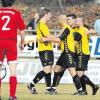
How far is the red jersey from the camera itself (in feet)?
48.6

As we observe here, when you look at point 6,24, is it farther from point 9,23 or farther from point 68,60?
point 68,60

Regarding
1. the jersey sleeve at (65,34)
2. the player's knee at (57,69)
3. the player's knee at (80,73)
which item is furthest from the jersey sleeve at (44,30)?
the player's knee at (80,73)

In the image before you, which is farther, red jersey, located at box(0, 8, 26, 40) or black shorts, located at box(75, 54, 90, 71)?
black shorts, located at box(75, 54, 90, 71)

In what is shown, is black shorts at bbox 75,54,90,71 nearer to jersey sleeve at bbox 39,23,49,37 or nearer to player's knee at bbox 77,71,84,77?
player's knee at bbox 77,71,84,77

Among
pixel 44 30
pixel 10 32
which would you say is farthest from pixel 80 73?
pixel 10 32

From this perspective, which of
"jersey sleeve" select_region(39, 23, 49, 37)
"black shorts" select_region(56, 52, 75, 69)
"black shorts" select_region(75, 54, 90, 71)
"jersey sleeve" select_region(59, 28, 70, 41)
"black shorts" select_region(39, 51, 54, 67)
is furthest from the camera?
"black shorts" select_region(75, 54, 90, 71)

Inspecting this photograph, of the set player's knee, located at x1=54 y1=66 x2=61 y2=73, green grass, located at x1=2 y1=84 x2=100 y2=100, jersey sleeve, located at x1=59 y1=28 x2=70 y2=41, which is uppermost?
jersey sleeve, located at x1=59 y1=28 x2=70 y2=41

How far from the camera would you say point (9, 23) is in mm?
14875

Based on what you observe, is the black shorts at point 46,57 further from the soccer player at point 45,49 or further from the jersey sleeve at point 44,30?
the jersey sleeve at point 44,30

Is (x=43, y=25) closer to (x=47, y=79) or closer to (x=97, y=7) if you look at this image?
(x=47, y=79)

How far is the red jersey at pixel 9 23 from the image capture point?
48.6ft

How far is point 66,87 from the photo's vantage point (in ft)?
69.4

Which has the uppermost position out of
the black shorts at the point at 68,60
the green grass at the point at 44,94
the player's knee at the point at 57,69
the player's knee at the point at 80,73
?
the black shorts at the point at 68,60

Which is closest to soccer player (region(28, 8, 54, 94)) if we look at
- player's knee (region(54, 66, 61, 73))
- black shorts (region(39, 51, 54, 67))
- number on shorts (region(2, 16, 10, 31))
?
black shorts (region(39, 51, 54, 67))
